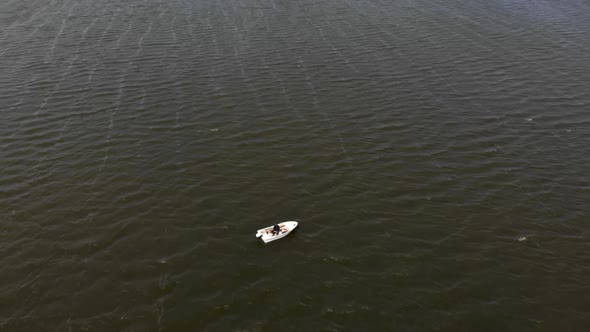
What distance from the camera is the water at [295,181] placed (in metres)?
25.8

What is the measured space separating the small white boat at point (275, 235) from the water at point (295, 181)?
2.28 feet

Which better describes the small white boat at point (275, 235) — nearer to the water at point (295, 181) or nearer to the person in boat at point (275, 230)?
the person in boat at point (275, 230)

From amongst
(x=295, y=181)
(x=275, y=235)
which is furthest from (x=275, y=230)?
(x=295, y=181)

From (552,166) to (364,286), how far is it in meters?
23.3

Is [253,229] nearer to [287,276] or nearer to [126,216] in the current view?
[287,276]

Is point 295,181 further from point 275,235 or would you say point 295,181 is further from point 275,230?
point 275,235

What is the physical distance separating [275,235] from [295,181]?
733cm

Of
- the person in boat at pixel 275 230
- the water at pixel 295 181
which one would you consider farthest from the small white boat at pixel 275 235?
the water at pixel 295 181

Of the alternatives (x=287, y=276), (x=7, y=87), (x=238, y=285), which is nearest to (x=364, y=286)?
(x=287, y=276)

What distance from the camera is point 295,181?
35656mm

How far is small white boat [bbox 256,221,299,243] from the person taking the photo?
1164 inches

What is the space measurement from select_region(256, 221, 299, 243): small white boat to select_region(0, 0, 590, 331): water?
27.4 inches

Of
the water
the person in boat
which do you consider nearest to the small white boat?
the person in boat

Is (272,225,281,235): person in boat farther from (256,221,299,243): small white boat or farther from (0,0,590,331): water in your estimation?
(0,0,590,331): water
